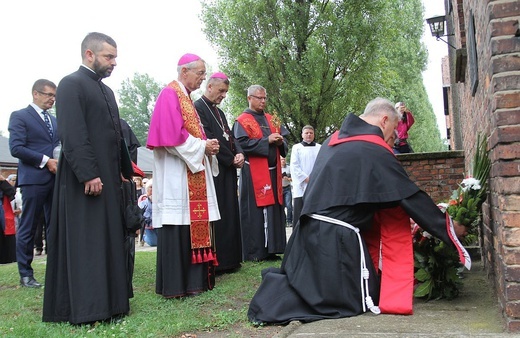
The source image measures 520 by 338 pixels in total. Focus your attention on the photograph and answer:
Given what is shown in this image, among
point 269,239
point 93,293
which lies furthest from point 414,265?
point 269,239

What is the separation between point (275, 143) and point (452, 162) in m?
4.03

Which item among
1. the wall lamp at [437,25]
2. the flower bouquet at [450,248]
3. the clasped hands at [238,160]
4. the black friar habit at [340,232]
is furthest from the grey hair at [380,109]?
the wall lamp at [437,25]

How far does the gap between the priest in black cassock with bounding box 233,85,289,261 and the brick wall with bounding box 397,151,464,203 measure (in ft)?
10.9

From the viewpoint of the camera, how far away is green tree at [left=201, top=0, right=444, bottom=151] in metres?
15.7

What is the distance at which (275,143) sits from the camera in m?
7.50

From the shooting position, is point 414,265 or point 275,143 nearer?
point 414,265

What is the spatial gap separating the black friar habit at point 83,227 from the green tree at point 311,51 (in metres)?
11.8

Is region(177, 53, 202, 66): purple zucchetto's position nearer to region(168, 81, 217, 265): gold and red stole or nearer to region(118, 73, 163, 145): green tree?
region(168, 81, 217, 265): gold and red stole

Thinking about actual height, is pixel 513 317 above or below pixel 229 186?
below

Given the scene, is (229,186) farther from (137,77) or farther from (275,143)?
(137,77)

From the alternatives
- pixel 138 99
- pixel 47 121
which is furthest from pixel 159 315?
pixel 138 99

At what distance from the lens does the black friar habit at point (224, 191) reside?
6270mm

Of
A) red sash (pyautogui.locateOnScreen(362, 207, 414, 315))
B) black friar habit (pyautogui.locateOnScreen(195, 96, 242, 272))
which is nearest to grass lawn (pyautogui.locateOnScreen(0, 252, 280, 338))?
black friar habit (pyautogui.locateOnScreen(195, 96, 242, 272))

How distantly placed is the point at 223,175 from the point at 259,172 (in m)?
1.07
